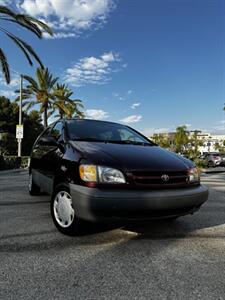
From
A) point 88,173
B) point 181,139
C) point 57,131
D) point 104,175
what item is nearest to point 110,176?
point 104,175

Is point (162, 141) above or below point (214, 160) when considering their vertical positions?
above

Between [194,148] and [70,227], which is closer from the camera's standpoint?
[70,227]

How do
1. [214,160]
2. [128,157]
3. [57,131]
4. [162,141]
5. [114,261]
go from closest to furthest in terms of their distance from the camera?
1. [114,261]
2. [128,157]
3. [57,131]
4. [214,160]
5. [162,141]

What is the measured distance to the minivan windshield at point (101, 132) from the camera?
4.29 m

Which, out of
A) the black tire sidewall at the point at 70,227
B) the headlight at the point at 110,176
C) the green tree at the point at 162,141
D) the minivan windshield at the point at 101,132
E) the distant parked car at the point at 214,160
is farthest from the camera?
the green tree at the point at 162,141

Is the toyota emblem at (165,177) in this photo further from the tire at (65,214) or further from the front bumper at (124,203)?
the tire at (65,214)

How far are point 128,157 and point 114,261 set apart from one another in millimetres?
1143

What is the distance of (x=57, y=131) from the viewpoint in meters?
4.80

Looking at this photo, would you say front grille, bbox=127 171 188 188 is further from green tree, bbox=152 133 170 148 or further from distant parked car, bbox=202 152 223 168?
green tree, bbox=152 133 170 148

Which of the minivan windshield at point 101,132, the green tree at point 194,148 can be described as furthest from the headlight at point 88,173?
the green tree at point 194,148

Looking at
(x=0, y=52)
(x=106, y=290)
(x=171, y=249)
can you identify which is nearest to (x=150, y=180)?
(x=171, y=249)

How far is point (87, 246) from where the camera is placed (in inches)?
128

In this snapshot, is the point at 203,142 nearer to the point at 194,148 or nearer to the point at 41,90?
the point at 194,148

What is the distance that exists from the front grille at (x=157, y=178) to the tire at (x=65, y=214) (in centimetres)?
78
